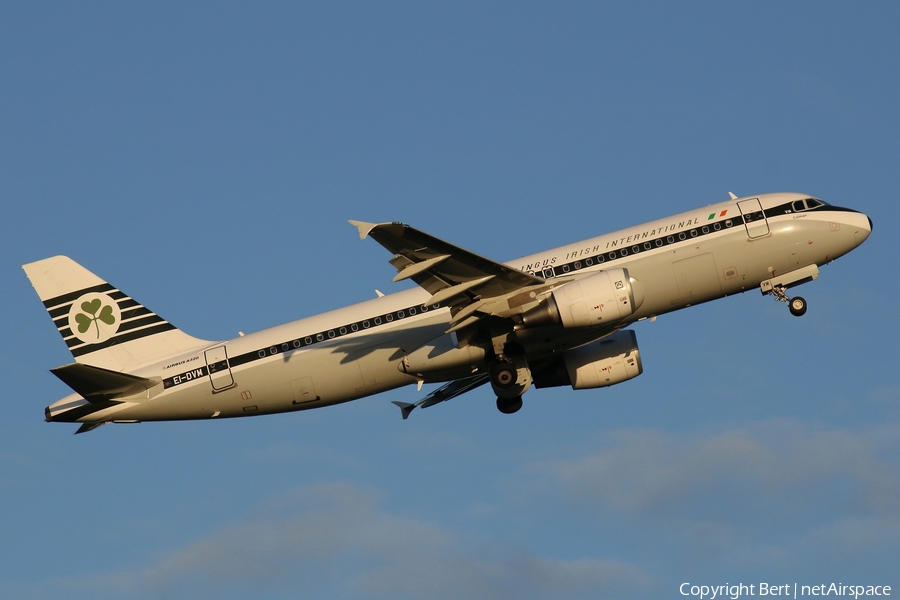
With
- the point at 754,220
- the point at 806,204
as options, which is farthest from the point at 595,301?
the point at 806,204

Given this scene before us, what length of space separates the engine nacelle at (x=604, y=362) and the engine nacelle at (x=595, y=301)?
217 inches

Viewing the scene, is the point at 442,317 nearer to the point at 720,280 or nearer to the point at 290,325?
the point at 290,325

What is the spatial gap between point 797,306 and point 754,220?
12.4 feet

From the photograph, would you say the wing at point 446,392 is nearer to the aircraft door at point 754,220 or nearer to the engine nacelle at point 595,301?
the engine nacelle at point 595,301

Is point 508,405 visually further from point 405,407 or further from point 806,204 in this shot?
point 806,204

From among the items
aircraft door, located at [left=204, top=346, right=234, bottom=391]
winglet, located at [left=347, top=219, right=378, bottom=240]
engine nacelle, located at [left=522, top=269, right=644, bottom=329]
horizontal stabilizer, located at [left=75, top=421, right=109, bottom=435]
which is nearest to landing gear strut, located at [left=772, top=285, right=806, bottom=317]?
engine nacelle, located at [left=522, top=269, right=644, bottom=329]

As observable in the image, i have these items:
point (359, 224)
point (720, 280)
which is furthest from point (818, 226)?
point (359, 224)

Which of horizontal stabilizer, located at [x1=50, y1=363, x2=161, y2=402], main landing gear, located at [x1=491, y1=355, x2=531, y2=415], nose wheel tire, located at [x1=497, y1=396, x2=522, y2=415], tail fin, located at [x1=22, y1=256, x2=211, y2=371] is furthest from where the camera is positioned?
tail fin, located at [x1=22, y1=256, x2=211, y2=371]

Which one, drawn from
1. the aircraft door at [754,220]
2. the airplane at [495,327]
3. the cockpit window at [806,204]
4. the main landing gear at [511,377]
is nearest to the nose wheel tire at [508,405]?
the airplane at [495,327]

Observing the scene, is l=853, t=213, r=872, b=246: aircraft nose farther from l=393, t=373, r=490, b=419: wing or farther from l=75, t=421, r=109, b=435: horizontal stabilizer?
l=75, t=421, r=109, b=435: horizontal stabilizer

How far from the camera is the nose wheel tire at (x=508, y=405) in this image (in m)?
44.3

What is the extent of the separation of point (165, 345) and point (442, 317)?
Result: 11.6 meters

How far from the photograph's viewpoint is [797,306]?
42.2 m

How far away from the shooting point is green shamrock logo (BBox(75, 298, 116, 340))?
1785 inches
